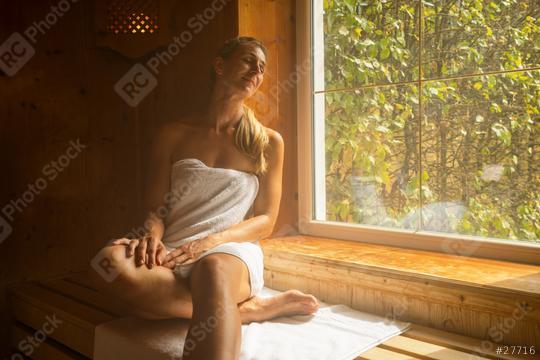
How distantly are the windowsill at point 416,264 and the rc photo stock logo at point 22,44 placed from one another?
1.18 meters

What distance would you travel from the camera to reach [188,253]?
4.59 ft

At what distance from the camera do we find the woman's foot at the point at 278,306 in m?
1.49

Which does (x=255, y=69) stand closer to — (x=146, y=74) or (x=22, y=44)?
(x=146, y=74)

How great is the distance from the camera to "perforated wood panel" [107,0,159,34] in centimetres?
204

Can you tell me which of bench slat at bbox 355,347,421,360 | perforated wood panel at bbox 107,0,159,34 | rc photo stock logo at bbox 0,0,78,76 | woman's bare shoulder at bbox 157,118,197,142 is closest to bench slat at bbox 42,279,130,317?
woman's bare shoulder at bbox 157,118,197,142

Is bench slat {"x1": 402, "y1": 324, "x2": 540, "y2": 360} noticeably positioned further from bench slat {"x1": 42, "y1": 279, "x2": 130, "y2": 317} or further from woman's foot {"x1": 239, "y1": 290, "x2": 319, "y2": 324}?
bench slat {"x1": 42, "y1": 279, "x2": 130, "y2": 317}

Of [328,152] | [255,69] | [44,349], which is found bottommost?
[44,349]

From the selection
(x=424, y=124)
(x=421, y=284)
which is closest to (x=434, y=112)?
(x=424, y=124)

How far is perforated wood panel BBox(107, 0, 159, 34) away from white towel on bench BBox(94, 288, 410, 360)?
46.6 inches

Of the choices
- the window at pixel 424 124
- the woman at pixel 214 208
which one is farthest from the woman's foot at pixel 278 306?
the window at pixel 424 124

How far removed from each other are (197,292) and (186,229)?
0.30m

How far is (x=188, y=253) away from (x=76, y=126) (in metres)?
1.03

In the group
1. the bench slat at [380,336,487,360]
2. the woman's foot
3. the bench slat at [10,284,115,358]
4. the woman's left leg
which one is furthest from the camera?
the bench slat at [10,284,115,358]

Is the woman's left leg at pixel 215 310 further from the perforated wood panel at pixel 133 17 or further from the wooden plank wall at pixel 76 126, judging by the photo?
the perforated wood panel at pixel 133 17
